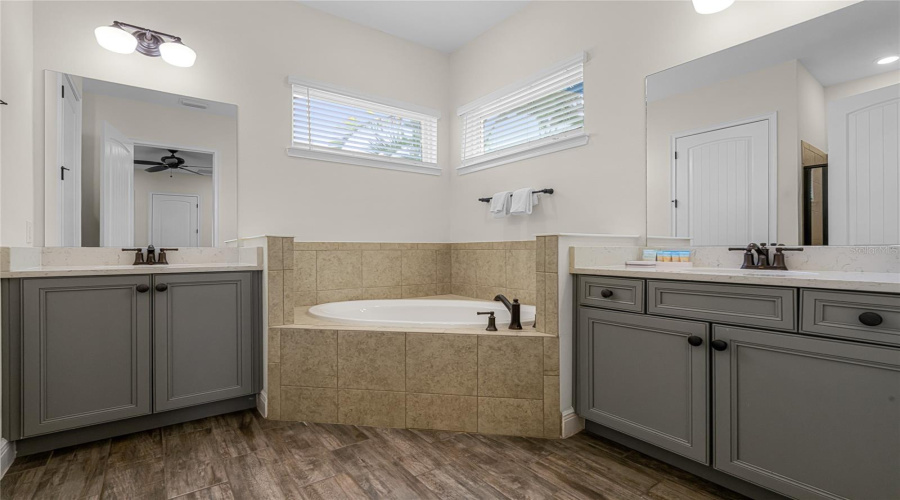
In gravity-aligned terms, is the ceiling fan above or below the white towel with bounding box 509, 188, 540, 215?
above

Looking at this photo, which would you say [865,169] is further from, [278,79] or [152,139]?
[152,139]

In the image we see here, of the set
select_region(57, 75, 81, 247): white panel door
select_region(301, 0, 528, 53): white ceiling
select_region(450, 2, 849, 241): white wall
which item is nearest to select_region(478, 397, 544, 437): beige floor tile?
select_region(450, 2, 849, 241): white wall

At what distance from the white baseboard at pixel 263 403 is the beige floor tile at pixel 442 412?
31.2 inches

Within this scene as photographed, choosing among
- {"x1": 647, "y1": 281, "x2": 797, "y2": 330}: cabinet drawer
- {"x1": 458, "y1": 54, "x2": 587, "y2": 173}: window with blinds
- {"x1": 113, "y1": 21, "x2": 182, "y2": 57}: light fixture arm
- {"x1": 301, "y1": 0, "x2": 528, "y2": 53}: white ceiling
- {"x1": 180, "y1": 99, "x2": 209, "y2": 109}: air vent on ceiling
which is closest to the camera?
{"x1": 647, "y1": 281, "x2": 797, "y2": 330}: cabinet drawer

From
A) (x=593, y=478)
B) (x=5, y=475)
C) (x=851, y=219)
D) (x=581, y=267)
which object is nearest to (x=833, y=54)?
(x=851, y=219)

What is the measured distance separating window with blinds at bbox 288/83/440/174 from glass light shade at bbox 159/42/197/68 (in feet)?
2.20

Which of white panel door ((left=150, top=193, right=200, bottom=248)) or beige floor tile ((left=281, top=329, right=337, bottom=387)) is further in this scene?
white panel door ((left=150, top=193, right=200, bottom=248))

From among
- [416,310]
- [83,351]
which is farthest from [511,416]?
[83,351]

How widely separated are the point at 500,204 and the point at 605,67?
1.11 metres

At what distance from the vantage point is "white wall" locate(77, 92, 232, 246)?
2.33m

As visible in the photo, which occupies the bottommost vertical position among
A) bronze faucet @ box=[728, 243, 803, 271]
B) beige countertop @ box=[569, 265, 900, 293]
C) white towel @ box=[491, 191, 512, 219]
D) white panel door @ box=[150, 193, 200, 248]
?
beige countertop @ box=[569, 265, 900, 293]

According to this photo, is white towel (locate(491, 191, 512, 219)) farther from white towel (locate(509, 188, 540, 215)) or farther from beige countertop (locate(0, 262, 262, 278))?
beige countertop (locate(0, 262, 262, 278))

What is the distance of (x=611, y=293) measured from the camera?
75.9 inches

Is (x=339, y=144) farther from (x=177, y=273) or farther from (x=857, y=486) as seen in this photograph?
(x=857, y=486)
